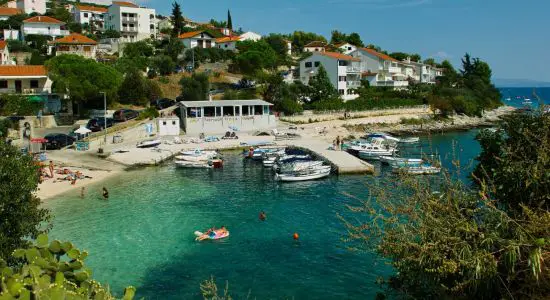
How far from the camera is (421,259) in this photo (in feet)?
35.4

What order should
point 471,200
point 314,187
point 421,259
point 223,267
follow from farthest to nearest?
point 314,187 → point 223,267 → point 471,200 → point 421,259

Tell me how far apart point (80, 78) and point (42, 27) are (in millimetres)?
50248

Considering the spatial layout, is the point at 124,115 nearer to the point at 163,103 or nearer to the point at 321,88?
the point at 163,103

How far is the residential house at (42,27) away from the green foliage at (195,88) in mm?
43974

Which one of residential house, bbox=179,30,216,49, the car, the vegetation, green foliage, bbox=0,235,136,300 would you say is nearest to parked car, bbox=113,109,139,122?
the car

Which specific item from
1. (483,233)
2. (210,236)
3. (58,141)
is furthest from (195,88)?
(483,233)

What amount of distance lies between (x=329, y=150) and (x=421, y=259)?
42580 mm

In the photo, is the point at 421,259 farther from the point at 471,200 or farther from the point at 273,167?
the point at 273,167

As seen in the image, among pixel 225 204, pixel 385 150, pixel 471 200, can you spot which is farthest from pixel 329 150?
pixel 471 200

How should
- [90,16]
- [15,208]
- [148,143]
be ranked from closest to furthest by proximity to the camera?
[15,208], [148,143], [90,16]

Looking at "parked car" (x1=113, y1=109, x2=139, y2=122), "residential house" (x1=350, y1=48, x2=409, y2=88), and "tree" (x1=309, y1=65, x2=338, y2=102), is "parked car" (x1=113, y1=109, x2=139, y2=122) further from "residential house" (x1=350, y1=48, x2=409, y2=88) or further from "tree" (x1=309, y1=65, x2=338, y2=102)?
"residential house" (x1=350, y1=48, x2=409, y2=88)

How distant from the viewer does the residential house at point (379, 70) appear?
102 m

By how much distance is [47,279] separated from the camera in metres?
8.08

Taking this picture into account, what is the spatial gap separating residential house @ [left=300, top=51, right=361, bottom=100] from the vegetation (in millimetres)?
75736
